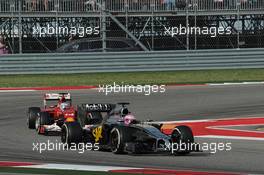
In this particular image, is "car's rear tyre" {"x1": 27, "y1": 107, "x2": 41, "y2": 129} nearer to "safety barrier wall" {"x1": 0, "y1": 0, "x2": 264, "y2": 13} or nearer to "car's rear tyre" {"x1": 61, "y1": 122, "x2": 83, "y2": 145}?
"car's rear tyre" {"x1": 61, "y1": 122, "x2": 83, "y2": 145}

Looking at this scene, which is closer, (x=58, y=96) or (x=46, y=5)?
(x=58, y=96)

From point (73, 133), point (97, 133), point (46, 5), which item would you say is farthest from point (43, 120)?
point (46, 5)

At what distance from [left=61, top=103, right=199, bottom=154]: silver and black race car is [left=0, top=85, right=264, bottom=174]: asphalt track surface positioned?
13 centimetres

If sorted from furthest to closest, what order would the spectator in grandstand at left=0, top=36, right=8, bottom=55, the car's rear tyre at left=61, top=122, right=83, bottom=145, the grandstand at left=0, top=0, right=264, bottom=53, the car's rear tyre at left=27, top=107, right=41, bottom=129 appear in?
1. the grandstand at left=0, top=0, right=264, bottom=53
2. the spectator in grandstand at left=0, top=36, right=8, bottom=55
3. the car's rear tyre at left=27, top=107, right=41, bottom=129
4. the car's rear tyre at left=61, top=122, right=83, bottom=145

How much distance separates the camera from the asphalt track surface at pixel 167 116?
10.2 metres

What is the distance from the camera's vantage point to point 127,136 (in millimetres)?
10781

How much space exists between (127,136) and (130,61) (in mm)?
17686

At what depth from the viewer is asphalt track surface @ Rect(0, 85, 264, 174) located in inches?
401

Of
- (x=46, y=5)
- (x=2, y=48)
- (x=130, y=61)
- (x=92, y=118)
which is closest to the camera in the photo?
(x=92, y=118)

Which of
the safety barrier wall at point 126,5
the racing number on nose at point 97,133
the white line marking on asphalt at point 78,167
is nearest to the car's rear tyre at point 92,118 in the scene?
the racing number on nose at point 97,133

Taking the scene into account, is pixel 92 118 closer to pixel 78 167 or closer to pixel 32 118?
pixel 32 118

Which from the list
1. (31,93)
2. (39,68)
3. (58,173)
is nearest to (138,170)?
(58,173)

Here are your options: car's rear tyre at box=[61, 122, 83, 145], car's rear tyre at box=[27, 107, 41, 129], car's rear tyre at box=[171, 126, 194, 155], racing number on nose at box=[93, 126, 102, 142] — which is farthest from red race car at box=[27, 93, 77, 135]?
car's rear tyre at box=[171, 126, 194, 155]

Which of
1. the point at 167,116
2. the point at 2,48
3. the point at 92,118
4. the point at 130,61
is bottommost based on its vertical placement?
the point at 167,116
